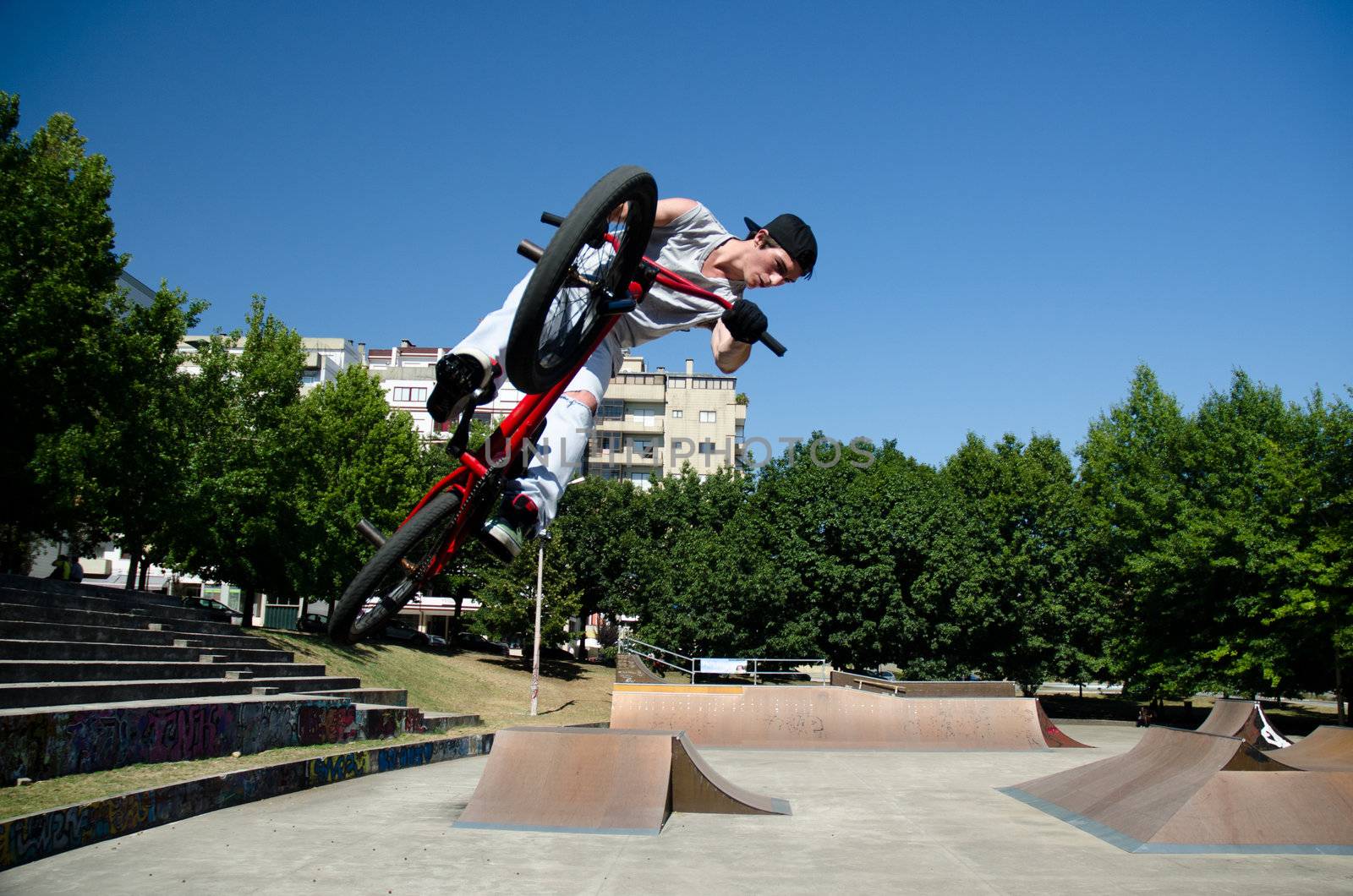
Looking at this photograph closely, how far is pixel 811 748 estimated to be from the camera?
2150 centimetres

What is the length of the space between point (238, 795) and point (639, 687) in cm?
1285

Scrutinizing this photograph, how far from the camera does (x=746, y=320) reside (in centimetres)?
559

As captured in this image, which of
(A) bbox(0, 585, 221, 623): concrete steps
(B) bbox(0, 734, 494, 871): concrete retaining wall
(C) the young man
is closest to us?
(C) the young man

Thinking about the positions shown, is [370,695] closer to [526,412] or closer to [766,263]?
[526,412]

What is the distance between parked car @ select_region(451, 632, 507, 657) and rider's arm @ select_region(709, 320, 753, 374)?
144 ft

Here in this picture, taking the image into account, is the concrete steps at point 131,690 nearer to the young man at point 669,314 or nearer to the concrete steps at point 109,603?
the concrete steps at point 109,603

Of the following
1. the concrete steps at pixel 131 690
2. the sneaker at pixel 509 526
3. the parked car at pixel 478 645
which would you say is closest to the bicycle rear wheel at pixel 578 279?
the sneaker at pixel 509 526

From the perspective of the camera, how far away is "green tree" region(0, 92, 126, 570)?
69.9 feet

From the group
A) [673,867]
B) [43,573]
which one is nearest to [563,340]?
[673,867]

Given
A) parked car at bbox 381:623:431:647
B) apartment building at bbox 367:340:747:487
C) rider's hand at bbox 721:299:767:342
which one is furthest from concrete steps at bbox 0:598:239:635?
apartment building at bbox 367:340:747:487

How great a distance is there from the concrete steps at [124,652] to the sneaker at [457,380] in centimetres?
1167

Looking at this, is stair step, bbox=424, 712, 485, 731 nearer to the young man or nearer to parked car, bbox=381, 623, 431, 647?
the young man

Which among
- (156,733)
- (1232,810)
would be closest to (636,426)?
(156,733)

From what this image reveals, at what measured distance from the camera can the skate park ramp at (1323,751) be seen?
12.1 metres
